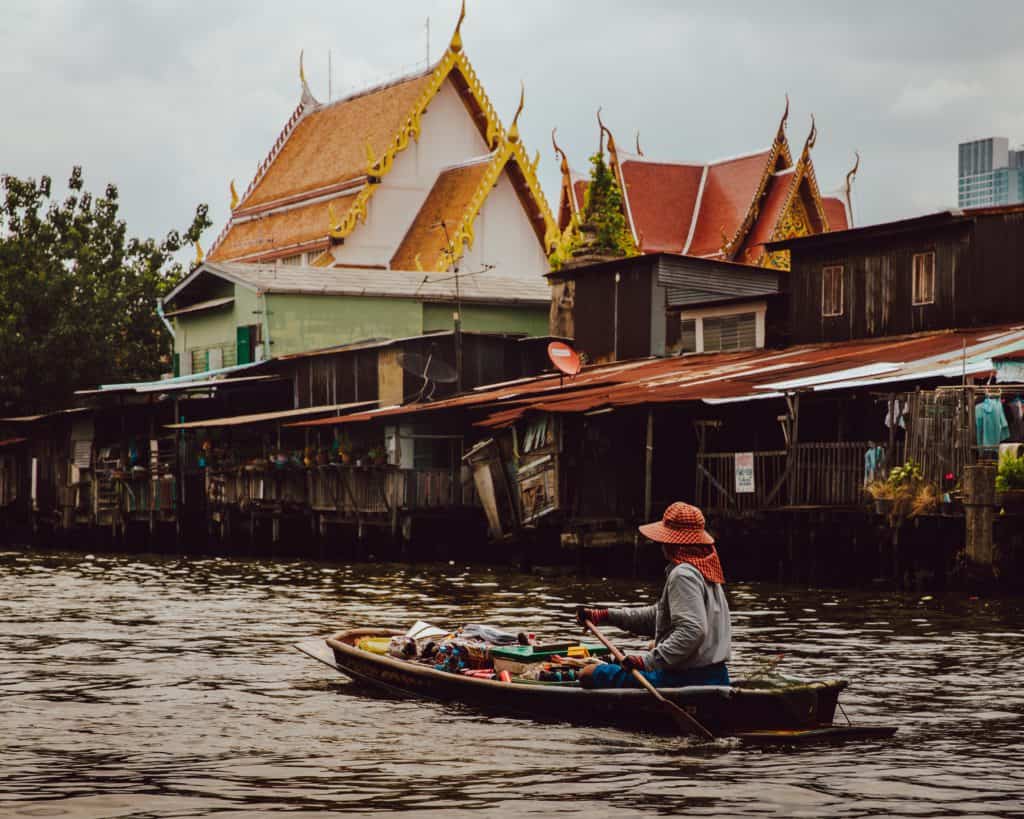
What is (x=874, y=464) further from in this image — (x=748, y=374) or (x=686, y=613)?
(x=686, y=613)

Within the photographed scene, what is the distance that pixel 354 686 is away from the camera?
Result: 613 inches

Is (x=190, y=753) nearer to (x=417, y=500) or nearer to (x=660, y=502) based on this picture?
(x=660, y=502)

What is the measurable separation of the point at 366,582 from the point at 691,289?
548 inches

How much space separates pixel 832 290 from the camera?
117 feet

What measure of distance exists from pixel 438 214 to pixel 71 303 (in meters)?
13.9

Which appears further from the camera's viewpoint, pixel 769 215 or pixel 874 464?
pixel 769 215

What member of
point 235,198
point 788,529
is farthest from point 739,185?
point 788,529

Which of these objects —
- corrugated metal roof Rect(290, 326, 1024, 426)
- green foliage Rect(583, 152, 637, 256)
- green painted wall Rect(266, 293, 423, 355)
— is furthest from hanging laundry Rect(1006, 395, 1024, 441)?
green painted wall Rect(266, 293, 423, 355)

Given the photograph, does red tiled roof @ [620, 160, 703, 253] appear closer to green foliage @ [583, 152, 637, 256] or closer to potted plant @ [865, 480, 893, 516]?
green foliage @ [583, 152, 637, 256]

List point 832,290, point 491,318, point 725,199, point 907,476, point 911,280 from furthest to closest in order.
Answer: point 725,199, point 491,318, point 832,290, point 911,280, point 907,476

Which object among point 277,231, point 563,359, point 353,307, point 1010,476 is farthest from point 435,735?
point 277,231

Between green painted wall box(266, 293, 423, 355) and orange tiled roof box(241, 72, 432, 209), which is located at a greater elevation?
orange tiled roof box(241, 72, 432, 209)

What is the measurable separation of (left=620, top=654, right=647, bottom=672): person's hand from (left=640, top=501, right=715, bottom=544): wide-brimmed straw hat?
38.9 inches

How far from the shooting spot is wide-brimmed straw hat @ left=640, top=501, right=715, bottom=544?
12102 mm
